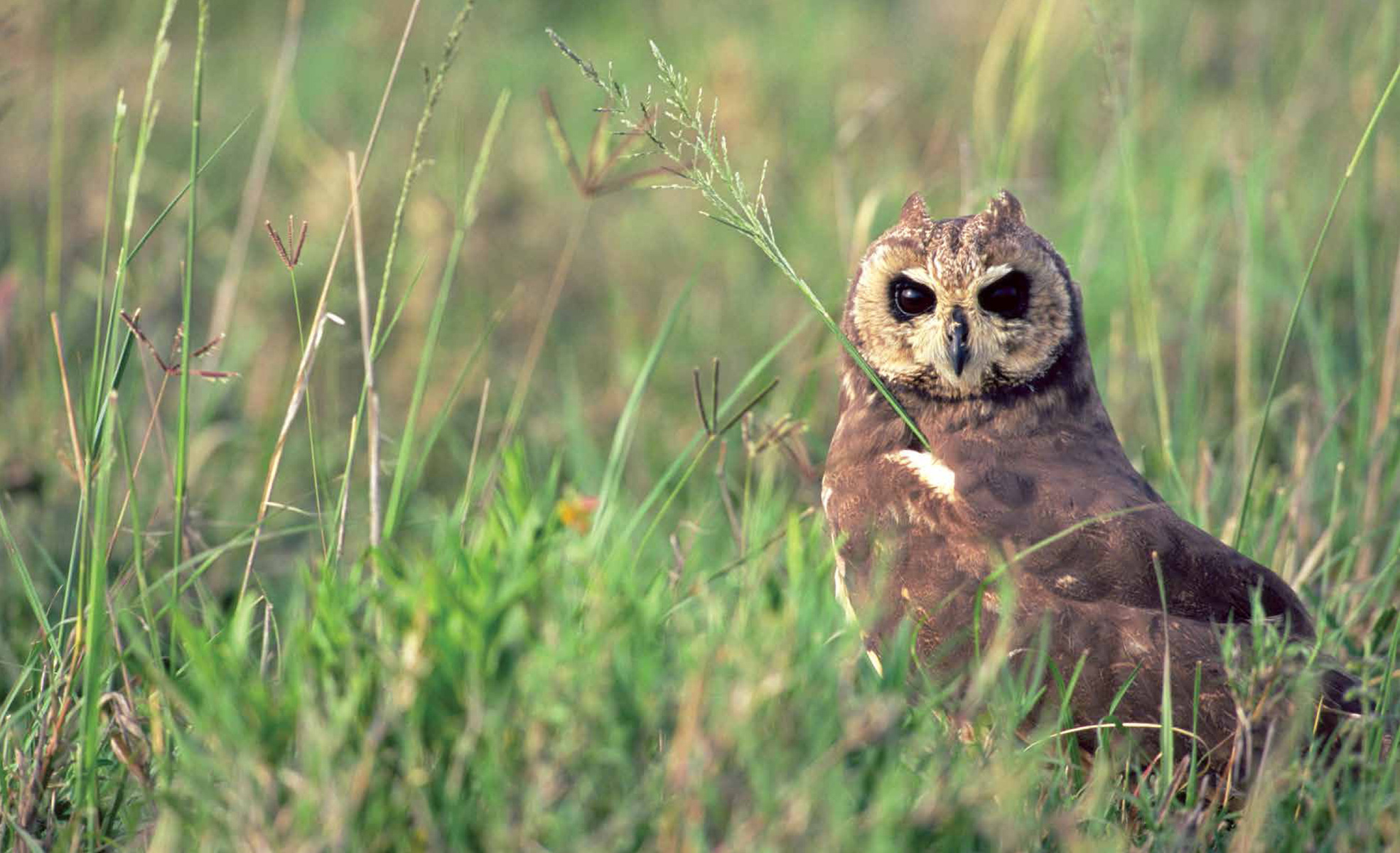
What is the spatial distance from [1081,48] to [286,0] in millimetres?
4289

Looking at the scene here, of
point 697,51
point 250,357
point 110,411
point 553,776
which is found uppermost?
point 697,51

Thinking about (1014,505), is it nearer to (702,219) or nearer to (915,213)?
(915,213)

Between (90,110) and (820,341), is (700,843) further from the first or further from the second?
(90,110)

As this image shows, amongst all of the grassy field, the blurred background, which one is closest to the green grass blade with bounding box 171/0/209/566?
the grassy field

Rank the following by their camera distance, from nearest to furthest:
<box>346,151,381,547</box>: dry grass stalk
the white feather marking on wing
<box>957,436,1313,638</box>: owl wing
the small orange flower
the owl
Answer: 1. the small orange flower
2. <box>346,151,381,547</box>: dry grass stalk
3. the owl
4. <box>957,436,1313,638</box>: owl wing
5. the white feather marking on wing

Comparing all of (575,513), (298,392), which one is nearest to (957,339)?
(575,513)

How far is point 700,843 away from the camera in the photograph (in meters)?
1.83

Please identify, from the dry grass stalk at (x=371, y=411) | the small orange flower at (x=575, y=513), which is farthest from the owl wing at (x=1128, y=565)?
the dry grass stalk at (x=371, y=411)

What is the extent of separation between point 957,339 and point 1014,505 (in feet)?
1.35

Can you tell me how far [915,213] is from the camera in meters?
3.49

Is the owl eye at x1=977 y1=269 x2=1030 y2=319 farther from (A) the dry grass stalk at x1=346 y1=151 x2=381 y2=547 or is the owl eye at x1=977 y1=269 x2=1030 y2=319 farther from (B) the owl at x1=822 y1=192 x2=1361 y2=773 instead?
(A) the dry grass stalk at x1=346 y1=151 x2=381 y2=547

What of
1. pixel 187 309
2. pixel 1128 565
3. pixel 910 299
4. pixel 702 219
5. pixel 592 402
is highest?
pixel 187 309

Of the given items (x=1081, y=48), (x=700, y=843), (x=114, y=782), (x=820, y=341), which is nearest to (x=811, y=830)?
(x=700, y=843)

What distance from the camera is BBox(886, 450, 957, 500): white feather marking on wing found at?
3.15m
